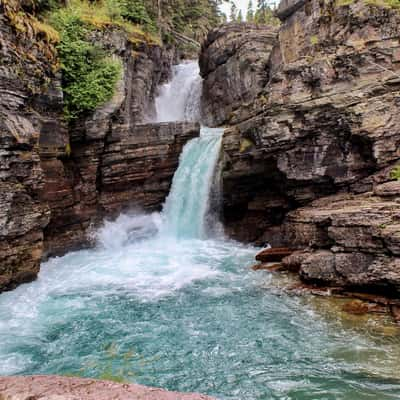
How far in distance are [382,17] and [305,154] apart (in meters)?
5.74

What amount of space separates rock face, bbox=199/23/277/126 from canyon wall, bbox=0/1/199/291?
21.3 feet

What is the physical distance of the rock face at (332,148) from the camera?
35.7 feet

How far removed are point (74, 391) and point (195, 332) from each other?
537 centimetres

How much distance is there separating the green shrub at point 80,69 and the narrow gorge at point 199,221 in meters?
0.07

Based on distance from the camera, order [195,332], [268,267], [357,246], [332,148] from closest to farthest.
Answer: [195,332] → [357,246] → [268,267] → [332,148]

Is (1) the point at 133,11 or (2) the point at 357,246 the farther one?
(1) the point at 133,11

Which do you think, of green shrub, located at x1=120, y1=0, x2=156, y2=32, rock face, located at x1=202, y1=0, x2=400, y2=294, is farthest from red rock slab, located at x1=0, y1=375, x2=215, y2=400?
green shrub, located at x1=120, y1=0, x2=156, y2=32

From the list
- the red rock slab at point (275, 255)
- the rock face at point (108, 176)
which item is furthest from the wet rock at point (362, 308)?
the rock face at point (108, 176)

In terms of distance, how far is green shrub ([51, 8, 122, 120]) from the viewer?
1547 centimetres

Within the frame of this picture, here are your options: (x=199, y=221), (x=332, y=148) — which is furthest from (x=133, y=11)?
(x=332, y=148)

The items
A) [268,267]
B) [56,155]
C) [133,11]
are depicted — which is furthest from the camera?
[133,11]

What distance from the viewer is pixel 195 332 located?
9117 mm

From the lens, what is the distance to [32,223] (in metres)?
12.5

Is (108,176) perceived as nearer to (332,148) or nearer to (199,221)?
(199,221)
